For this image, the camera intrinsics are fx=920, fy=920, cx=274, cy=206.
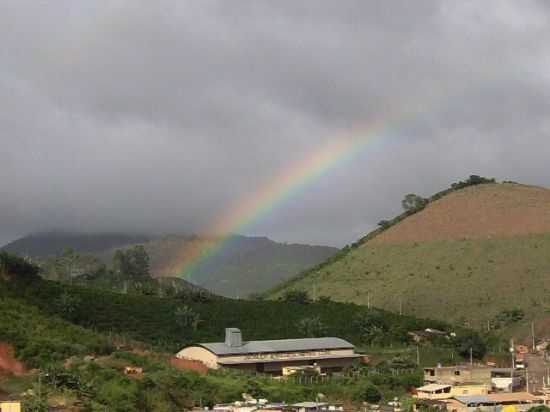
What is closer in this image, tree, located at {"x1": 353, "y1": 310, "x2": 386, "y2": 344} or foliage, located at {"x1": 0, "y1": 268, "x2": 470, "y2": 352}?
foliage, located at {"x1": 0, "y1": 268, "x2": 470, "y2": 352}

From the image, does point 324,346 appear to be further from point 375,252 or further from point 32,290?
point 375,252

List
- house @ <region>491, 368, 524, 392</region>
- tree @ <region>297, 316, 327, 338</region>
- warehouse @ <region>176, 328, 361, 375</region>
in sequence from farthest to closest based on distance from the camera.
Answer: tree @ <region>297, 316, 327, 338</region>
warehouse @ <region>176, 328, 361, 375</region>
house @ <region>491, 368, 524, 392</region>

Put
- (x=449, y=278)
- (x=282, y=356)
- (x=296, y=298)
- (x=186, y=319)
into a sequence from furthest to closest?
1. (x=449, y=278)
2. (x=296, y=298)
3. (x=186, y=319)
4. (x=282, y=356)

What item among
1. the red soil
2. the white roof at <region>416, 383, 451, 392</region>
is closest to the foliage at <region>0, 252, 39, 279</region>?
the white roof at <region>416, 383, 451, 392</region>

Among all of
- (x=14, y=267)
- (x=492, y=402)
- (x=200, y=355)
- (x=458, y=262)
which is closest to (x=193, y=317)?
(x=200, y=355)

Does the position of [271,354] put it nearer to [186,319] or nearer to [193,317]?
[186,319]

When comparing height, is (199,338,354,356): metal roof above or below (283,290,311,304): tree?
below

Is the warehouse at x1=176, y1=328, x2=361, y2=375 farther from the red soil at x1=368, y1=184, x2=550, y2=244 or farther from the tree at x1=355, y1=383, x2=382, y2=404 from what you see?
the red soil at x1=368, y1=184, x2=550, y2=244

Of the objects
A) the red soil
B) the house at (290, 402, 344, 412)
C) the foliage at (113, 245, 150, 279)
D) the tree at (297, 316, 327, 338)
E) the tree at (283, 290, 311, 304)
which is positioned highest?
the red soil
